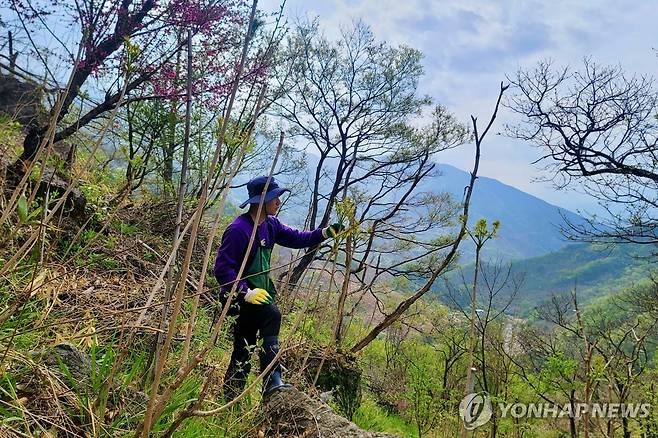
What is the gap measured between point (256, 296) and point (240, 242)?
0.39 meters

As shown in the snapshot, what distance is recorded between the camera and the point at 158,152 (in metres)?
6.60

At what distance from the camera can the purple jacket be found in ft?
9.36

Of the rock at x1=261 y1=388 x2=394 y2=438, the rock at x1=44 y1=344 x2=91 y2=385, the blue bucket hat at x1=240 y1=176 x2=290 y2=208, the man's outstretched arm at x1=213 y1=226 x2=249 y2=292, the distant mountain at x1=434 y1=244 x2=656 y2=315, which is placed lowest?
the rock at x1=261 y1=388 x2=394 y2=438

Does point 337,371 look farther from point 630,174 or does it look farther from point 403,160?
point 403,160

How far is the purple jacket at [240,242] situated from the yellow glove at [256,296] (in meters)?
0.06

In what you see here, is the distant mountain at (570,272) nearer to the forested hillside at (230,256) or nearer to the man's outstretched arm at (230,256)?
the forested hillside at (230,256)

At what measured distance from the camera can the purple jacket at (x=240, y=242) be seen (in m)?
2.85

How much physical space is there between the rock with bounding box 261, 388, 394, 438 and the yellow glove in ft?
1.96

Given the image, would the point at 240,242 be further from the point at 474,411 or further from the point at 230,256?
the point at 474,411

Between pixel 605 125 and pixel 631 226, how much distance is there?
7.81 feet

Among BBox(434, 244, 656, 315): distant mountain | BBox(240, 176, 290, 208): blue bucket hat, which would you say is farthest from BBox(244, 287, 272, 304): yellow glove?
BBox(434, 244, 656, 315): distant mountain

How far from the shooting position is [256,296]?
2.74 meters

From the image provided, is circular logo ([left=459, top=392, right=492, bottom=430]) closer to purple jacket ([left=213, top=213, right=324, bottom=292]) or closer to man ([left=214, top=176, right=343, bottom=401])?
man ([left=214, top=176, right=343, bottom=401])

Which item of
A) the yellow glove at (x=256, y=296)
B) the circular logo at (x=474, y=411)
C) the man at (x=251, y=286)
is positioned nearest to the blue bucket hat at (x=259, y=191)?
the man at (x=251, y=286)
